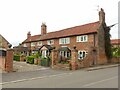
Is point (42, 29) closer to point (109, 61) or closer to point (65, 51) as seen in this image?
point (65, 51)

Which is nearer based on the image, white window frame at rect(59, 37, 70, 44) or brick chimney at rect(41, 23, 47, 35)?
white window frame at rect(59, 37, 70, 44)

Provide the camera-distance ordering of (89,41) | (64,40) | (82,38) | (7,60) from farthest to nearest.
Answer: (64,40) → (82,38) → (89,41) → (7,60)

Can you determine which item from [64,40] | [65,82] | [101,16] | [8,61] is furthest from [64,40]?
[65,82]

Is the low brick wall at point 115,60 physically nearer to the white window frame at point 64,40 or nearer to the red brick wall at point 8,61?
the white window frame at point 64,40

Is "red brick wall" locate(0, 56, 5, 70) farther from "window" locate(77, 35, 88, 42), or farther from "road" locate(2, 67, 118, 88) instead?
"window" locate(77, 35, 88, 42)

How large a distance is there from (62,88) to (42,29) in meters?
43.4

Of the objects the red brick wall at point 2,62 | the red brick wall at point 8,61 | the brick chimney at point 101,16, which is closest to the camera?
the red brick wall at point 8,61

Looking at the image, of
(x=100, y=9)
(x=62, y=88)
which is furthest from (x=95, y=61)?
(x=62, y=88)

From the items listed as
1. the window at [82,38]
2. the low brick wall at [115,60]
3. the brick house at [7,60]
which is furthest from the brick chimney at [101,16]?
the brick house at [7,60]

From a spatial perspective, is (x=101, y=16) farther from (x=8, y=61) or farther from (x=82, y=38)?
(x=8, y=61)

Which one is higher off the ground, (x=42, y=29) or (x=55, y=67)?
(x=42, y=29)

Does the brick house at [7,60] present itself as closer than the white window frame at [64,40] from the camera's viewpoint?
Yes

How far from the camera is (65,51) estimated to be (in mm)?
39375

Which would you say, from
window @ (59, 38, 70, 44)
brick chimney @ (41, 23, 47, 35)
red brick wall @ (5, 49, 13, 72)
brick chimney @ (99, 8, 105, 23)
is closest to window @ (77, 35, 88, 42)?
window @ (59, 38, 70, 44)
